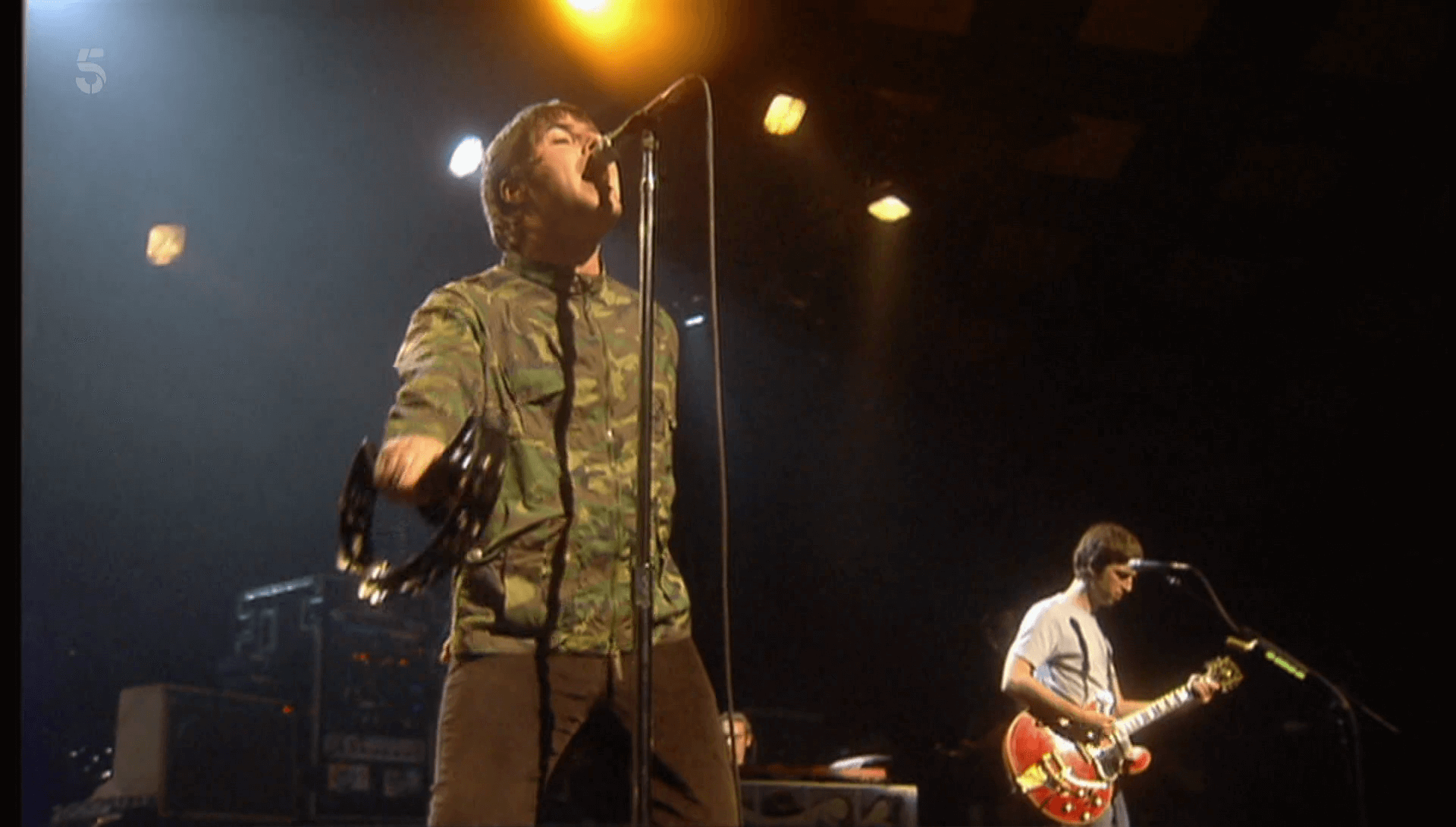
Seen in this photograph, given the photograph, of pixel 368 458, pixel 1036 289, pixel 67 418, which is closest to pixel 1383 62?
pixel 1036 289

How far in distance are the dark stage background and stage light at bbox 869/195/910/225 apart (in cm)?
8

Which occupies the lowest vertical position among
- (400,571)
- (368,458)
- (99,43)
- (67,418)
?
(400,571)

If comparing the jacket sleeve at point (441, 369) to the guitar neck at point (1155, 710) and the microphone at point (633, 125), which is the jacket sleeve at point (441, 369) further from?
the guitar neck at point (1155, 710)

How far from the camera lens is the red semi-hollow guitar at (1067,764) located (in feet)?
15.1

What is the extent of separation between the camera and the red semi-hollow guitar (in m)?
4.61

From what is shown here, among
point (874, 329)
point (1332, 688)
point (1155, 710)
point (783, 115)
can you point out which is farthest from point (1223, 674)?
point (783, 115)

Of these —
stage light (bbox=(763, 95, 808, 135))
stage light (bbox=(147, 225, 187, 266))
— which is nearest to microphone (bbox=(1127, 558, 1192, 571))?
stage light (bbox=(763, 95, 808, 135))

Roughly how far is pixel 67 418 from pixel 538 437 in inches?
110

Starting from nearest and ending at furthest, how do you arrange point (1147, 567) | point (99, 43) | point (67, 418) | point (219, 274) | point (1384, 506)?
1. point (99, 43)
2. point (67, 418)
3. point (219, 274)
4. point (1147, 567)
5. point (1384, 506)

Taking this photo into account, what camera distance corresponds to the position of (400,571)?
1.78 meters

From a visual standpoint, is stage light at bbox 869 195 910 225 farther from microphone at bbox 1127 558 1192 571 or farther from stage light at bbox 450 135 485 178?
stage light at bbox 450 135 485 178

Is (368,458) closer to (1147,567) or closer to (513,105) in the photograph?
(513,105)

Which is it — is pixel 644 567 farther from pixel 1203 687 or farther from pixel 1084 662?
pixel 1203 687

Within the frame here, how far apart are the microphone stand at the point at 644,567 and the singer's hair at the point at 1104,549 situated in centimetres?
327
